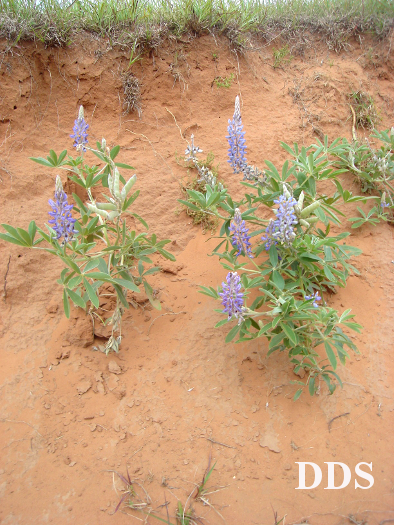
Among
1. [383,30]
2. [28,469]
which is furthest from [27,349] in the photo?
[383,30]

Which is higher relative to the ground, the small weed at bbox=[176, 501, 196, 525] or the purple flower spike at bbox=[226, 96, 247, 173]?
the purple flower spike at bbox=[226, 96, 247, 173]

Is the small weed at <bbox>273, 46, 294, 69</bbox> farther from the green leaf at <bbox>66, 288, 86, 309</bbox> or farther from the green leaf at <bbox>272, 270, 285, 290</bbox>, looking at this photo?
the green leaf at <bbox>66, 288, 86, 309</bbox>

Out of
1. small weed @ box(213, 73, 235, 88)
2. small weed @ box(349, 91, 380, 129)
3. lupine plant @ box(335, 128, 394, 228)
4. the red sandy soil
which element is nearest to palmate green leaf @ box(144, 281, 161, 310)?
the red sandy soil

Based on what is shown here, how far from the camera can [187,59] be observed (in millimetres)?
3881

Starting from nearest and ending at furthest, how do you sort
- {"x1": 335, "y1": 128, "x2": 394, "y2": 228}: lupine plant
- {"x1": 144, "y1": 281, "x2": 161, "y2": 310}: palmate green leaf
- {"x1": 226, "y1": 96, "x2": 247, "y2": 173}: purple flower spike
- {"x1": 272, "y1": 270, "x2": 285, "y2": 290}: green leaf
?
{"x1": 272, "y1": 270, "x2": 285, "y2": 290}: green leaf
{"x1": 226, "y1": 96, "x2": 247, "y2": 173}: purple flower spike
{"x1": 144, "y1": 281, "x2": 161, "y2": 310}: palmate green leaf
{"x1": 335, "y1": 128, "x2": 394, "y2": 228}: lupine plant

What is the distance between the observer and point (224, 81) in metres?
3.93

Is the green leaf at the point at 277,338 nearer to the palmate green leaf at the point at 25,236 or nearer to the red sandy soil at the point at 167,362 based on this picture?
the red sandy soil at the point at 167,362

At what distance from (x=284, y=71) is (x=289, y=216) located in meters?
2.71

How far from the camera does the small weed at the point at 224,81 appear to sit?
12.8 feet

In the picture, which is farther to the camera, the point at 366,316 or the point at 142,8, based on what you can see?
the point at 142,8

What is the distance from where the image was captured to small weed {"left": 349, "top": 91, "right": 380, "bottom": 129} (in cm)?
387

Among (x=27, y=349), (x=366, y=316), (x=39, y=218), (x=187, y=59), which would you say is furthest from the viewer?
(x=187, y=59)

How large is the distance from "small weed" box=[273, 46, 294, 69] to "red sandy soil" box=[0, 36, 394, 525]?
1.69ft

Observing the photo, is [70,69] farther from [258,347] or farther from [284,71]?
[258,347]
